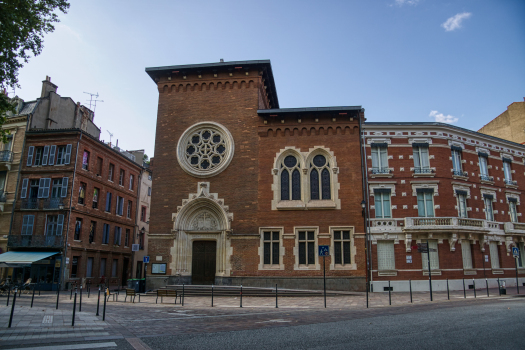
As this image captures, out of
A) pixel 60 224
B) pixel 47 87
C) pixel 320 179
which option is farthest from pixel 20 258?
pixel 320 179

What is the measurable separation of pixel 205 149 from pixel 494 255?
76.4ft

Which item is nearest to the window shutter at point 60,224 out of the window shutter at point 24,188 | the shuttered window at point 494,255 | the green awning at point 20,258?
the green awning at point 20,258

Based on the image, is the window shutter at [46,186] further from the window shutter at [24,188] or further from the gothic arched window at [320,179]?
the gothic arched window at [320,179]

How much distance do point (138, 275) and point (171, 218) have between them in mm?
21298

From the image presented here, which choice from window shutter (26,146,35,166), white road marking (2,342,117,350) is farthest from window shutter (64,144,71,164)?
white road marking (2,342,117,350)

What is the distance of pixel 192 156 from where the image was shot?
29672 mm

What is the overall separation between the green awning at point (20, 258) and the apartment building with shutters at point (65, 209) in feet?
1.79

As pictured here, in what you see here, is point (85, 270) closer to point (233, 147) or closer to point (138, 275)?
point (138, 275)

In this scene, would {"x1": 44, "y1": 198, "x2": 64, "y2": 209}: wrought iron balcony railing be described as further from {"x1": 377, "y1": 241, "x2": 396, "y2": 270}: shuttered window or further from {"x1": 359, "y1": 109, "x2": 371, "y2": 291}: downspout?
{"x1": 377, "y1": 241, "x2": 396, "y2": 270}: shuttered window

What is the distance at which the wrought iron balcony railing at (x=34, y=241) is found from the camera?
3262 cm

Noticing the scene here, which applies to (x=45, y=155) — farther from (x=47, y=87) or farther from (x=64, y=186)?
(x=47, y=87)

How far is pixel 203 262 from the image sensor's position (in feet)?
92.4

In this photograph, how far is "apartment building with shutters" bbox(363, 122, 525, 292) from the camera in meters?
27.0

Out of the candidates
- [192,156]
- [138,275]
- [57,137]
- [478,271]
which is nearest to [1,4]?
[192,156]
